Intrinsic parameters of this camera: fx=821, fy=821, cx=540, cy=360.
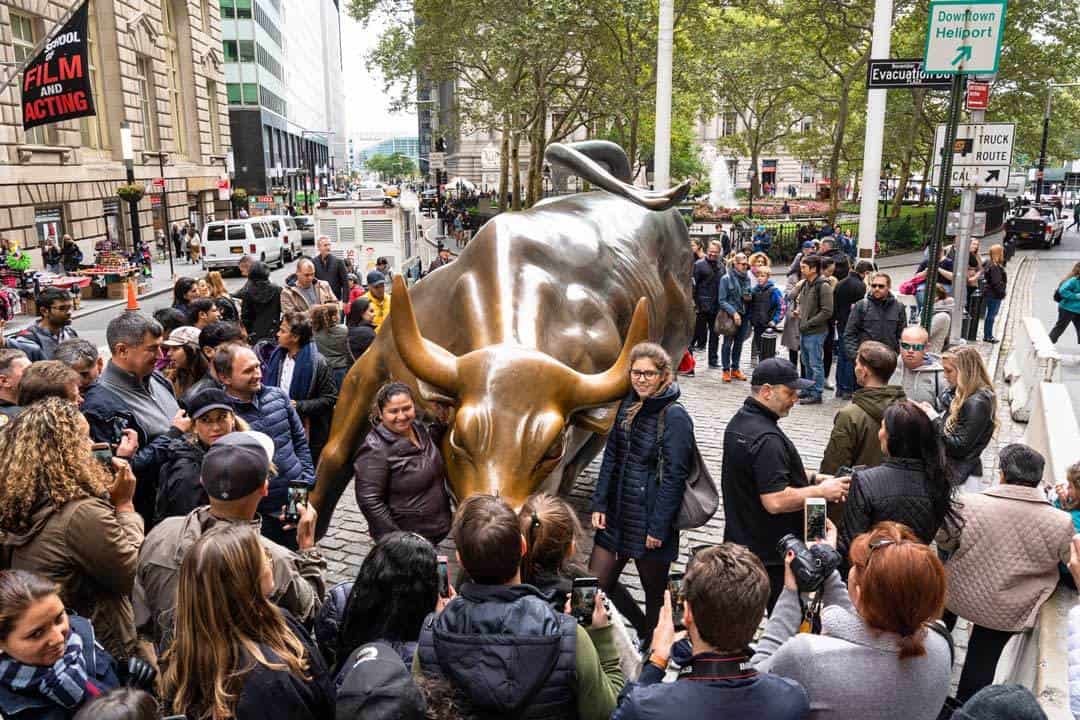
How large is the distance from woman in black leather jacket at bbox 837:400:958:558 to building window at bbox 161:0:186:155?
43.1 meters

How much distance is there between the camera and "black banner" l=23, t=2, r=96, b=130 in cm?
2147

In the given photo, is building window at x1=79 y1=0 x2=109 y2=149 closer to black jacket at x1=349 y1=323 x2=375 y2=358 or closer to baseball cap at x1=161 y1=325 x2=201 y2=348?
black jacket at x1=349 y1=323 x2=375 y2=358

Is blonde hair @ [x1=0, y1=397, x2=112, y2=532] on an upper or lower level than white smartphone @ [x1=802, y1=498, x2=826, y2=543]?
upper

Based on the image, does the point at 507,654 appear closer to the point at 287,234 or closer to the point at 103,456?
the point at 103,456

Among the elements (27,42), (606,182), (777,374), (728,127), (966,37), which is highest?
(728,127)

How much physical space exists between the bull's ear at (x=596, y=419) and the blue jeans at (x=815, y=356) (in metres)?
6.83

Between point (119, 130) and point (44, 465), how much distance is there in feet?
119

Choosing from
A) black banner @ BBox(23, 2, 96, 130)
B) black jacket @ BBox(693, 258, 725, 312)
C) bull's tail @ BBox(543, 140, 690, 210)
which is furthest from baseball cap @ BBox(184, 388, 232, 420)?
black banner @ BBox(23, 2, 96, 130)

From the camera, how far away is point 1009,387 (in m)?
12.1

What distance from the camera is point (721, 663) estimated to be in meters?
2.56

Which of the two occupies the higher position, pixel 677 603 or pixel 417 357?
pixel 417 357

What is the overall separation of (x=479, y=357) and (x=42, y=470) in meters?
2.51

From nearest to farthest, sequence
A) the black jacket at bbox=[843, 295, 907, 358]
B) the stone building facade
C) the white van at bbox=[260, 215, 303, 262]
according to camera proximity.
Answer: the black jacket at bbox=[843, 295, 907, 358] < the stone building facade < the white van at bbox=[260, 215, 303, 262]

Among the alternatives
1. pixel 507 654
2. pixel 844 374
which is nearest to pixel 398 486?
pixel 507 654
